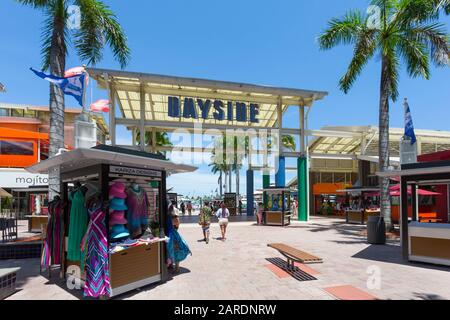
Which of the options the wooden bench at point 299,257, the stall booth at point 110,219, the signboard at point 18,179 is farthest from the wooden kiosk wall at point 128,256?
the signboard at point 18,179

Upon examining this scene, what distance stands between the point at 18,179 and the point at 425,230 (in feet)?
102

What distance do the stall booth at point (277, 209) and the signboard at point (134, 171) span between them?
45.3 feet

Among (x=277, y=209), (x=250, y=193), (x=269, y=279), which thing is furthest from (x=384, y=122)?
(x=250, y=193)

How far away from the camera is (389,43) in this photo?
1380 centimetres

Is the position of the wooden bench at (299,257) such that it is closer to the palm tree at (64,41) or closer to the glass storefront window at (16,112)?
the palm tree at (64,41)

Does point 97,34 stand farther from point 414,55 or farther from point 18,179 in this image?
point 18,179

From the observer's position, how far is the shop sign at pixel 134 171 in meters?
5.74

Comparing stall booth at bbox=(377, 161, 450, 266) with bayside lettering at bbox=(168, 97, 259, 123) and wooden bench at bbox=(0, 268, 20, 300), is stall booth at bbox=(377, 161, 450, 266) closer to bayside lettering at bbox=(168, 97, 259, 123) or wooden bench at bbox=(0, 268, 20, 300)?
wooden bench at bbox=(0, 268, 20, 300)

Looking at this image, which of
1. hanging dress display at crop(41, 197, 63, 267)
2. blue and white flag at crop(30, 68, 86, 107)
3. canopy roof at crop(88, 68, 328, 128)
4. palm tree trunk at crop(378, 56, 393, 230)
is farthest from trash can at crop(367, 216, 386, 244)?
canopy roof at crop(88, 68, 328, 128)

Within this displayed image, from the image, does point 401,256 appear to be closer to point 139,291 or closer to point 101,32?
point 139,291
